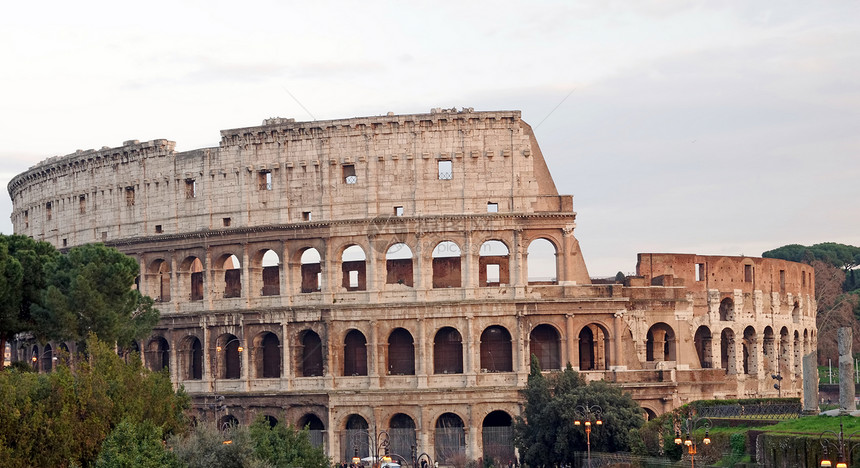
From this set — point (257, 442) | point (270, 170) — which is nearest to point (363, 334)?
point (270, 170)

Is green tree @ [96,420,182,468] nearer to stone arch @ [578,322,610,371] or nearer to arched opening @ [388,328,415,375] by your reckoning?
arched opening @ [388,328,415,375]

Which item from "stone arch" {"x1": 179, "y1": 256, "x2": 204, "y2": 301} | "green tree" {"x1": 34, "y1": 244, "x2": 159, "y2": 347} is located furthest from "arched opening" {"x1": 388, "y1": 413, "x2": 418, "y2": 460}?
"stone arch" {"x1": 179, "y1": 256, "x2": 204, "y2": 301}

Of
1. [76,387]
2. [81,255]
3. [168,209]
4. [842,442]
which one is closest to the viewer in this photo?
[842,442]

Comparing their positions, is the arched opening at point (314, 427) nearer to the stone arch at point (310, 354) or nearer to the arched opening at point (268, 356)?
the stone arch at point (310, 354)

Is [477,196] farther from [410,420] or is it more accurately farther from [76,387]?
[76,387]

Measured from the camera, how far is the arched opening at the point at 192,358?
64.1 m

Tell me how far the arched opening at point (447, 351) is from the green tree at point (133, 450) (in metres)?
23.1

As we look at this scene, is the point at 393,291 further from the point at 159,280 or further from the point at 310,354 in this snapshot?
the point at 159,280

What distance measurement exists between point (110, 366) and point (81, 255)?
A: 11170 millimetres

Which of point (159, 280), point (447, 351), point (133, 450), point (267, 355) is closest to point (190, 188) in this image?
point (159, 280)

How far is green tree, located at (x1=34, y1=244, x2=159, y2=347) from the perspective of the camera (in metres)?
50.4

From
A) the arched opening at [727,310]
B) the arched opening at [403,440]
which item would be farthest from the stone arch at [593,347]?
the arched opening at [727,310]

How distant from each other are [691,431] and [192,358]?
25.8m

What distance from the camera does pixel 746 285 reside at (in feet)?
222
